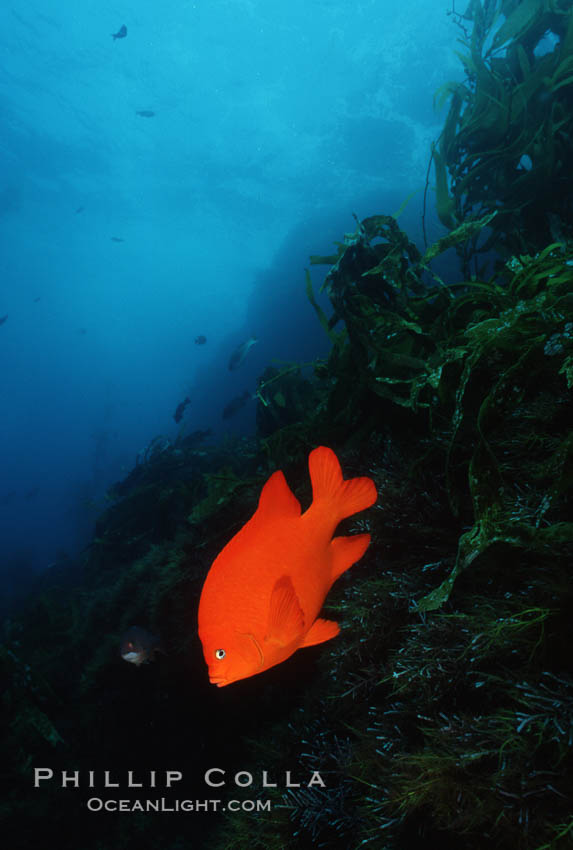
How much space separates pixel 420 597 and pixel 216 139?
45369 millimetres

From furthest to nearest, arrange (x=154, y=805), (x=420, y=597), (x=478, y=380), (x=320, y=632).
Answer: (x=154, y=805) → (x=478, y=380) → (x=420, y=597) → (x=320, y=632)

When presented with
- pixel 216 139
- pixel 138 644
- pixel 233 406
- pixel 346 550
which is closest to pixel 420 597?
pixel 346 550

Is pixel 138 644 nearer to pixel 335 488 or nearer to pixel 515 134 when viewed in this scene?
pixel 335 488

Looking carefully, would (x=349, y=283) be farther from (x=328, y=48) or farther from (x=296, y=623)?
(x=328, y=48)

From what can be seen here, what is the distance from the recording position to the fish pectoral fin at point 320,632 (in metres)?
1.24

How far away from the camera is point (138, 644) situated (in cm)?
288

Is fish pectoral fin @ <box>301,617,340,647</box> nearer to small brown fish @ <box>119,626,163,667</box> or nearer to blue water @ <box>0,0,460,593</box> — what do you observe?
small brown fish @ <box>119,626,163,667</box>

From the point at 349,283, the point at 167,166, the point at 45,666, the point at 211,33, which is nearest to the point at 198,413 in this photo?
the point at 45,666

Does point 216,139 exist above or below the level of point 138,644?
above

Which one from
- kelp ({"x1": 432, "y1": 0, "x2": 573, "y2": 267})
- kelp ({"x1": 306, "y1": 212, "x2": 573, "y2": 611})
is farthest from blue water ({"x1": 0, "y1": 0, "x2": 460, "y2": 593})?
kelp ({"x1": 306, "y1": 212, "x2": 573, "y2": 611})

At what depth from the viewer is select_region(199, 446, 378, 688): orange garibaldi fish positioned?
44.5 inches

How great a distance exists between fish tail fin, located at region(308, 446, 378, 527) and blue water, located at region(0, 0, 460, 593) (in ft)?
36.7

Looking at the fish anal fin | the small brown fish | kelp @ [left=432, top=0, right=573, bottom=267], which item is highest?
kelp @ [left=432, top=0, right=573, bottom=267]

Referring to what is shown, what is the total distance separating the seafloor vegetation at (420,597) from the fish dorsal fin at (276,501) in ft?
1.83
